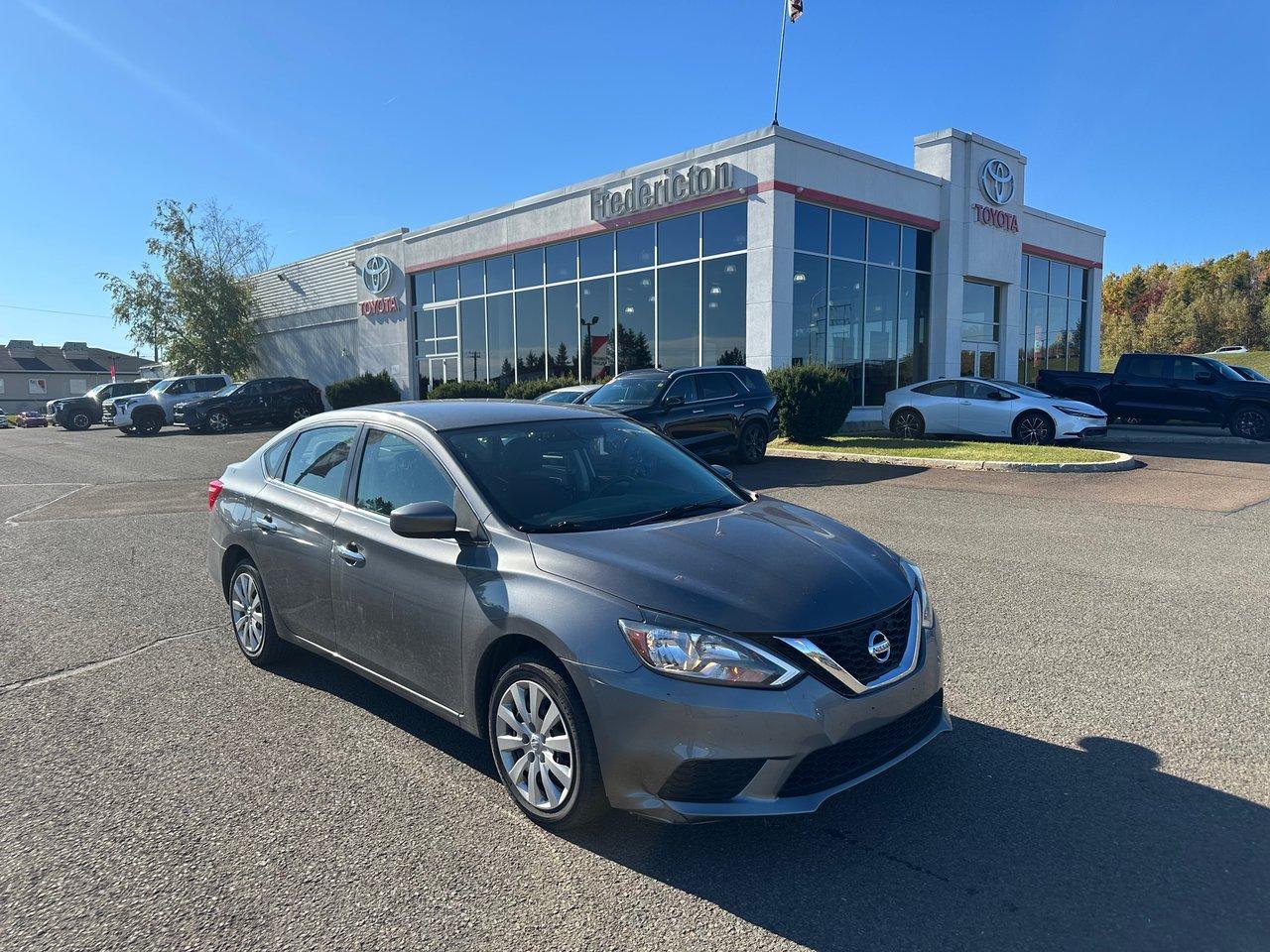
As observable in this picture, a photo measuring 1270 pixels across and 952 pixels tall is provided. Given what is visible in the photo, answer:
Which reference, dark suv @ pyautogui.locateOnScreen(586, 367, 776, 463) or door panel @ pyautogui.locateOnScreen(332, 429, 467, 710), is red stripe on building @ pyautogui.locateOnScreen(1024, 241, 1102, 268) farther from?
door panel @ pyautogui.locateOnScreen(332, 429, 467, 710)

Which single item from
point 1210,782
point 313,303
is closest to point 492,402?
point 1210,782

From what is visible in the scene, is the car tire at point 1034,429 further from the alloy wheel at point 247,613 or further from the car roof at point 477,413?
the alloy wheel at point 247,613

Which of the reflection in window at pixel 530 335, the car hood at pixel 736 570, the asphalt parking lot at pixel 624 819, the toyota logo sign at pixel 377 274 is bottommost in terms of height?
the asphalt parking lot at pixel 624 819

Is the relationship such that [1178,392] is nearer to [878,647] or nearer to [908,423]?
[908,423]

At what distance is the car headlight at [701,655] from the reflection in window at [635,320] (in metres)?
19.4

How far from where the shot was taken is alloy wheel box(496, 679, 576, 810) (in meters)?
3.10

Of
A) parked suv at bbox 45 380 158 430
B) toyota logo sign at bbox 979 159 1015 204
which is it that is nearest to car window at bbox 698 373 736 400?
toyota logo sign at bbox 979 159 1015 204

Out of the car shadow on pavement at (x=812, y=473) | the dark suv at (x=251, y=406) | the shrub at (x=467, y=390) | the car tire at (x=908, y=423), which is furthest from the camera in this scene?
the dark suv at (x=251, y=406)

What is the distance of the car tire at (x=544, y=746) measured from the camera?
9.87 feet

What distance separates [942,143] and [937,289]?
4046mm

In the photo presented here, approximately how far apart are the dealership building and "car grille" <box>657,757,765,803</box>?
56.5 feet

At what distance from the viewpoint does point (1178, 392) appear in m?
19.2

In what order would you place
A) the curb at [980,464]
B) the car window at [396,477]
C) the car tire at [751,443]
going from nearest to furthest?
the car window at [396,477] → the curb at [980,464] → the car tire at [751,443]

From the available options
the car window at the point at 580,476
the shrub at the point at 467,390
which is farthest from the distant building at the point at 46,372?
the car window at the point at 580,476
